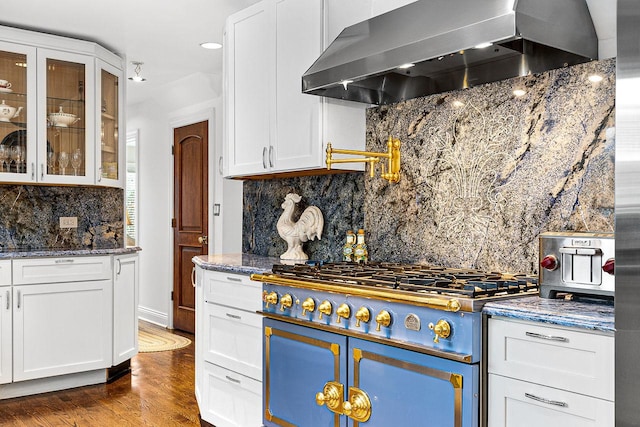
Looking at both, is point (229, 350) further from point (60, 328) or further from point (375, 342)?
point (60, 328)

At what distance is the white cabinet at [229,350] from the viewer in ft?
9.41

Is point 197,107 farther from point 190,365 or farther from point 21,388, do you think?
point 21,388

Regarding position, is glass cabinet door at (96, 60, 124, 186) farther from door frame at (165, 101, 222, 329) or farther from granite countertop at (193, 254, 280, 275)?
granite countertop at (193, 254, 280, 275)

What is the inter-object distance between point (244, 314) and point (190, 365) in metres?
1.88

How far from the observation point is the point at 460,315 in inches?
73.3

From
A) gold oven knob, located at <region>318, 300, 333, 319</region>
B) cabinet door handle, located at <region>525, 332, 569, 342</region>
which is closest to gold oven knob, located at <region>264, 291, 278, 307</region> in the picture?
gold oven knob, located at <region>318, 300, 333, 319</region>

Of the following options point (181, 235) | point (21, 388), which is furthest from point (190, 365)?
point (181, 235)

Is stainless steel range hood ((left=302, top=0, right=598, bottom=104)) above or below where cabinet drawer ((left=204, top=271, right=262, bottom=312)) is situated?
above

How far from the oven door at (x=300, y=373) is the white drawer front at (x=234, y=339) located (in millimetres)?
153

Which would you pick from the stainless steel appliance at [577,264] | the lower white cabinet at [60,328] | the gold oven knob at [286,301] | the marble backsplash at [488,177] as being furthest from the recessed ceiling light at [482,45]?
the lower white cabinet at [60,328]

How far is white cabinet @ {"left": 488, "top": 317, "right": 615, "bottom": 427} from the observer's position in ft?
5.17

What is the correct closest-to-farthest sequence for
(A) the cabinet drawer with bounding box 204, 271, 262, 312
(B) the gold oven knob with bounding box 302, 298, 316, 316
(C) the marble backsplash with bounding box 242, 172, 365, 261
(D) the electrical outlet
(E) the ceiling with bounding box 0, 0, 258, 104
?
(B) the gold oven knob with bounding box 302, 298, 316, 316 < (A) the cabinet drawer with bounding box 204, 271, 262, 312 < (C) the marble backsplash with bounding box 242, 172, 365, 261 < (E) the ceiling with bounding box 0, 0, 258, 104 < (D) the electrical outlet

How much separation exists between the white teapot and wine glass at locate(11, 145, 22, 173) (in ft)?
0.62

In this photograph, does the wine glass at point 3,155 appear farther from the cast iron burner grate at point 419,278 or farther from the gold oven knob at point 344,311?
the gold oven knob at point 344,311
